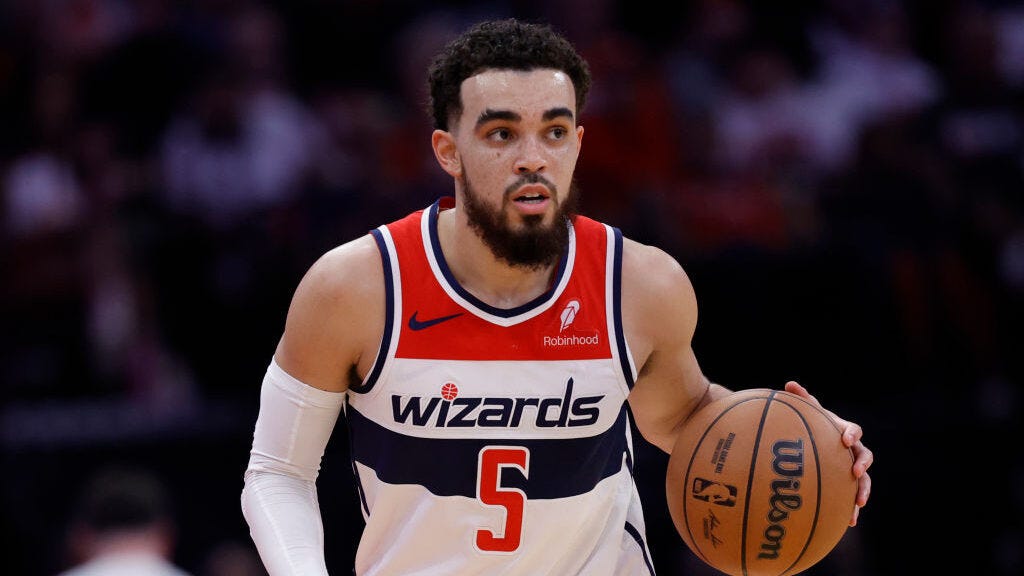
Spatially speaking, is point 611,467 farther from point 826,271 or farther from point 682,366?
point 826,271

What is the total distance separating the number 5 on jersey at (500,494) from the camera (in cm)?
436

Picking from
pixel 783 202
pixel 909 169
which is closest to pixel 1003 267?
pixel 909 169

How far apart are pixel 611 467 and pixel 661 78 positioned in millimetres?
6018

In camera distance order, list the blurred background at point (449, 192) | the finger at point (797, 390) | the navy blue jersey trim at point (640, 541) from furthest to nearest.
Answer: the blurred background at point (449, 192) → the navy blue jersey trim at point (640, 541) → the finger at point (797, 390)

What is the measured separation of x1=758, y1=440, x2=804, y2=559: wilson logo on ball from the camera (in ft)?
14.3

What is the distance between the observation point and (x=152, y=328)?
8.71 m

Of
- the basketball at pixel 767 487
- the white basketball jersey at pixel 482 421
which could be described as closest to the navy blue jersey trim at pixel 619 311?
the white basketball jersey at pixel 482 421

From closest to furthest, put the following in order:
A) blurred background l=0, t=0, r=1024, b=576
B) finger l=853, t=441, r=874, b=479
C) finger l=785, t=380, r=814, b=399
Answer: finger l=853, t=441, r=874, b=479 < finger l=785, t=380, r=814, b=399 < blurred background l=0, t=0, r=1024, b=576

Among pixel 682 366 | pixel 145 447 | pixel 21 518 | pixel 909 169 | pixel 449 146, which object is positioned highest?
pixel 909 169

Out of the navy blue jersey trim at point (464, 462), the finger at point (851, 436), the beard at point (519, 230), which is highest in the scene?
the beard at point (519, 230)

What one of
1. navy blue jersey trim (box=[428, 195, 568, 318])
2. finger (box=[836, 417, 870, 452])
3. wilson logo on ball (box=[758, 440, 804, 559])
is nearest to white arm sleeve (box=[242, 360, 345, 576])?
navy blue jersey trim (box=[428, 195, 568, 318])

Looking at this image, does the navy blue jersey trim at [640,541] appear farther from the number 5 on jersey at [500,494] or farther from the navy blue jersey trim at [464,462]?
the number 5 on jersey at [500,494]

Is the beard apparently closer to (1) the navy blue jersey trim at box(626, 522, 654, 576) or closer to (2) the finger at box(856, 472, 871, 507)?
(1) the navy blue jersey trim at box(626, 522, 654, 576)

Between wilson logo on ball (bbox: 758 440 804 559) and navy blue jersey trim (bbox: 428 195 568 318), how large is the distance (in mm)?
867
